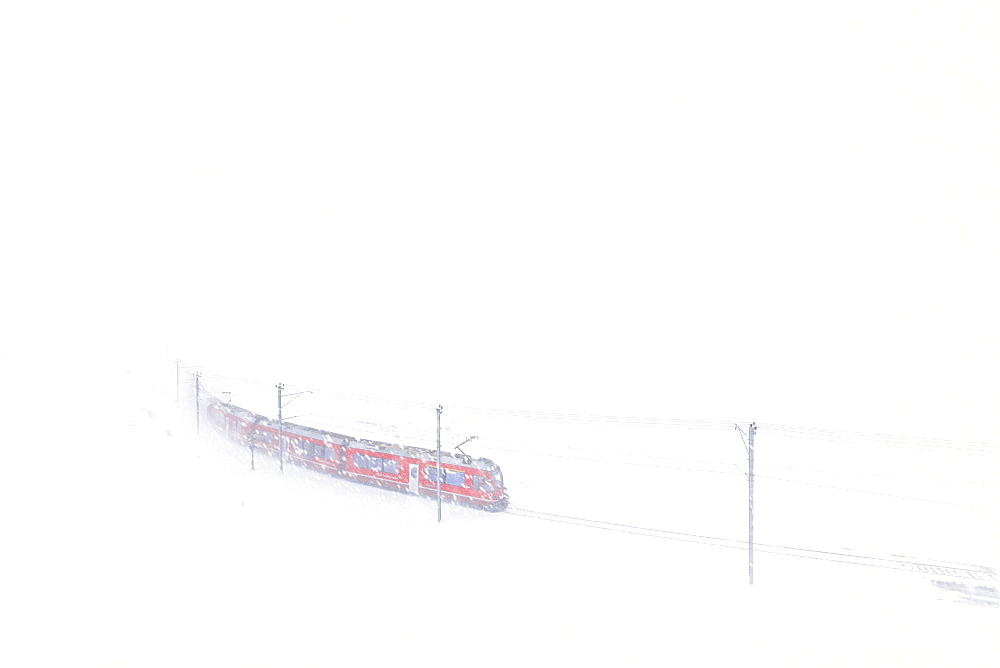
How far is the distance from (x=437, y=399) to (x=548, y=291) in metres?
57.8

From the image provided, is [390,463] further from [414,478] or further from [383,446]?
[414,478]

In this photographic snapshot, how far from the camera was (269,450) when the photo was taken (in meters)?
28.4

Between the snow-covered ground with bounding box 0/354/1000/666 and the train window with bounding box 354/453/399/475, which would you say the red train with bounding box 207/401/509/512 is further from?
the snow-covered ground with bounding box 0/354/1000/666

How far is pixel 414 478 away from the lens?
23.5 m

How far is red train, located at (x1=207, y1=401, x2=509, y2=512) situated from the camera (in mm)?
22172

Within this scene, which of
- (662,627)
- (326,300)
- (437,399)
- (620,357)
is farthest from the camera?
(326,300)

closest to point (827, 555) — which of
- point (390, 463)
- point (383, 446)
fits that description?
point (390, 463)

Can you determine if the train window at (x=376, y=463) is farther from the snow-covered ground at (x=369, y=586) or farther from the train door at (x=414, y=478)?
the snow-covered ground at (x=369, y=586)

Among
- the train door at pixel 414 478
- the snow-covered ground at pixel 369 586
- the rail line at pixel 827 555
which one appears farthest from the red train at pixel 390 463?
the rail line at pixel 827 555

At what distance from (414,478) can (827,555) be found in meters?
16.3

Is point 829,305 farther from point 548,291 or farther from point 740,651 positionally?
point 740,651

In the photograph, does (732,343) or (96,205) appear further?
(96,205)

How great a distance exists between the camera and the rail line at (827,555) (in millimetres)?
17812

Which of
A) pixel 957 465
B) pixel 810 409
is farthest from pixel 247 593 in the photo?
pixel 810 409
